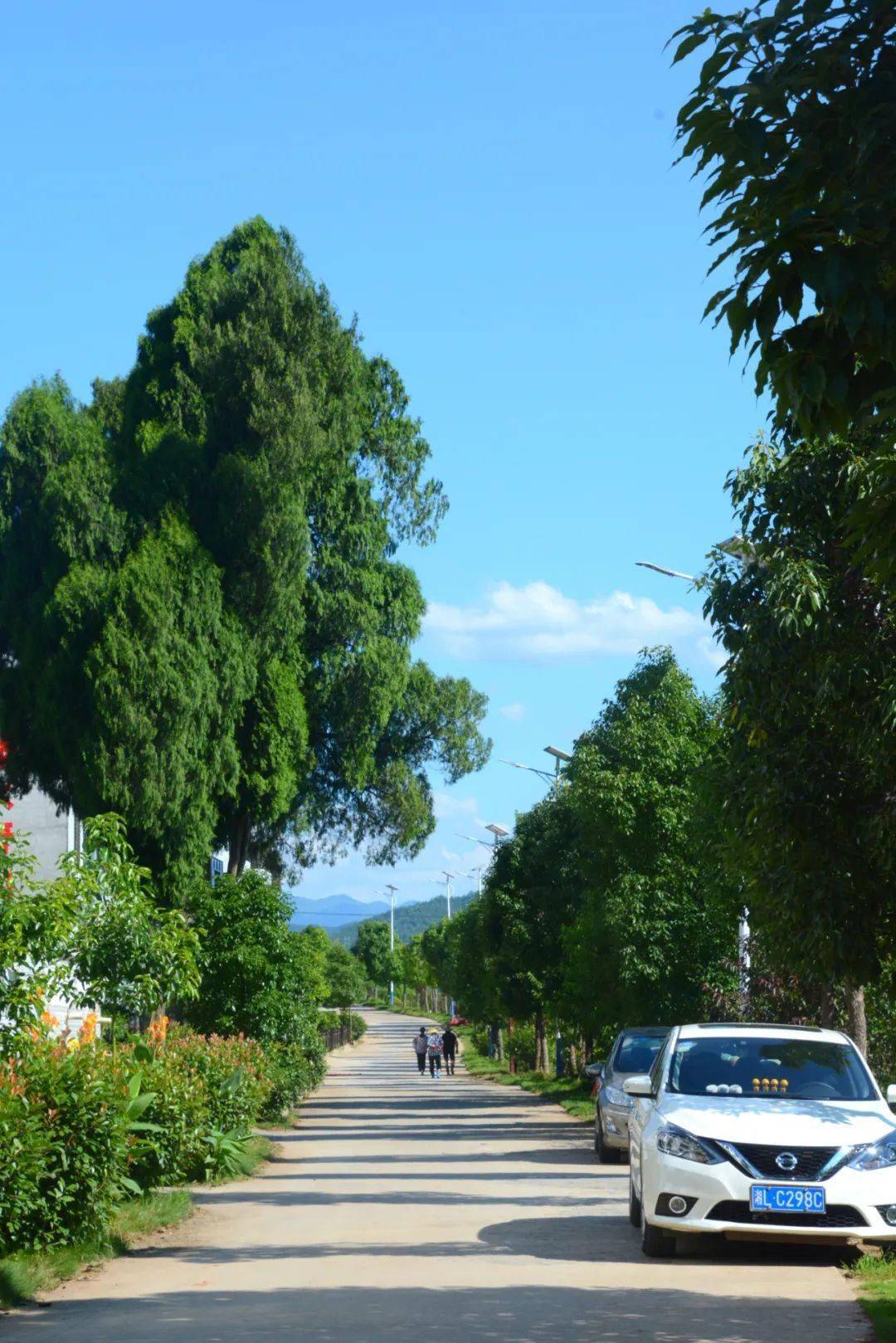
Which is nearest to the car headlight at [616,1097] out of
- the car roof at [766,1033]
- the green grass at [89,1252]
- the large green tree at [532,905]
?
the green grass at [89,1252]

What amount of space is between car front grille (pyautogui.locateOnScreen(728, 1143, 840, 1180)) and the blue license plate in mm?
83

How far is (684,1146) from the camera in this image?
440 inches

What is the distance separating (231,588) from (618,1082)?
40.5 feet

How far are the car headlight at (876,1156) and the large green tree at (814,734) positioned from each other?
195 centimetres

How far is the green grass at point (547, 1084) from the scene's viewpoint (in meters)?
35.5

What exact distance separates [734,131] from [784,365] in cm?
86

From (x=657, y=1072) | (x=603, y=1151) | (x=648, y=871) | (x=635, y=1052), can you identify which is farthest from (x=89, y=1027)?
(x=648, y=871)

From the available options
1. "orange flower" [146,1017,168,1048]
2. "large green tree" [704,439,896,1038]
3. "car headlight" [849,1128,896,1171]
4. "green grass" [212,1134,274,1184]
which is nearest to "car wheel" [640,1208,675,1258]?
"car headlight" [849,1128,896,1171]

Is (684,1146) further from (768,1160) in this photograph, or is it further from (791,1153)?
(791,1153)

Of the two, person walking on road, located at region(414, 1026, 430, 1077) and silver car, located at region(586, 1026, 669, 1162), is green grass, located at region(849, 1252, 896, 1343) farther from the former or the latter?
person walking on road, located at region(414, 1026, 430, 1077)

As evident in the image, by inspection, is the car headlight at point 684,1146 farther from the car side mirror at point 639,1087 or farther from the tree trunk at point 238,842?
the tree trunk at point 238,842

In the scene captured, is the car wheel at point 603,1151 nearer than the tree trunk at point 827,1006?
No

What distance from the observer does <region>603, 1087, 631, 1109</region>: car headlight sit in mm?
21500

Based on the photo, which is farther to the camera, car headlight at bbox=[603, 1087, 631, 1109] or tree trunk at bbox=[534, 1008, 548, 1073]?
tree trunk at bbox=[534, 1008, 548, 1073]
